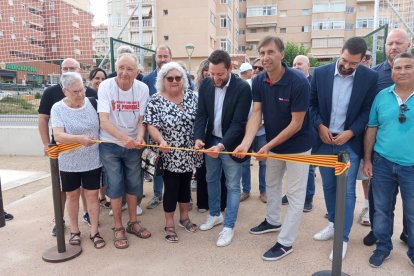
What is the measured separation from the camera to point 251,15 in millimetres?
50188

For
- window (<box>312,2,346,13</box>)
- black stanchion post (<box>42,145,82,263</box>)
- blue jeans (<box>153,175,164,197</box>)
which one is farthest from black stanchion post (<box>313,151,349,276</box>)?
window (<box>312,2,346,13</box>)

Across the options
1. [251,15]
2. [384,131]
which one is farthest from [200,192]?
[251,15]

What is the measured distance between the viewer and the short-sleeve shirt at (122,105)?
10.8ft

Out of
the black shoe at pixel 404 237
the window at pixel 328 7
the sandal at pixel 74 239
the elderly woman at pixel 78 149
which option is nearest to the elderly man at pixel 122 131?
the elderly woman at pixel 78 149

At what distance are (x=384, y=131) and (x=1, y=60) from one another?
1265 centimetres

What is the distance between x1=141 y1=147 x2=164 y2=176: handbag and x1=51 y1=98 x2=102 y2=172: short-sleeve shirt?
49cm

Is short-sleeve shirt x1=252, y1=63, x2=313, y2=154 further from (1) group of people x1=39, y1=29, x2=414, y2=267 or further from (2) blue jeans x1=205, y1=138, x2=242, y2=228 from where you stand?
(2) blue jeans x1=205, y1=138, x2=242, y2=228

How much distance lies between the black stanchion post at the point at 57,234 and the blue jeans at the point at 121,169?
478 millimetres

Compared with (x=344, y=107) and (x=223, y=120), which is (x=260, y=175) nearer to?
(x=223, y=120)

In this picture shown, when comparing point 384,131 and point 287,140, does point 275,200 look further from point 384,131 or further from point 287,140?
point 384,131

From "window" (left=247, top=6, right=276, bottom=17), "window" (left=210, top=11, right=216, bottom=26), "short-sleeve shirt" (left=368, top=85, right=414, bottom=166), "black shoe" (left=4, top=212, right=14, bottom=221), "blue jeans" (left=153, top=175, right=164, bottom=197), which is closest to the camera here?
"short-sleeve shirt" (left=368, top=85, right=414, bottom=166)

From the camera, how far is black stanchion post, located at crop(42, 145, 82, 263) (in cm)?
315

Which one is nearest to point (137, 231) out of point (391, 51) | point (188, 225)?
Result: point (188, 225)

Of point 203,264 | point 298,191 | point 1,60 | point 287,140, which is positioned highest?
point 1,60
